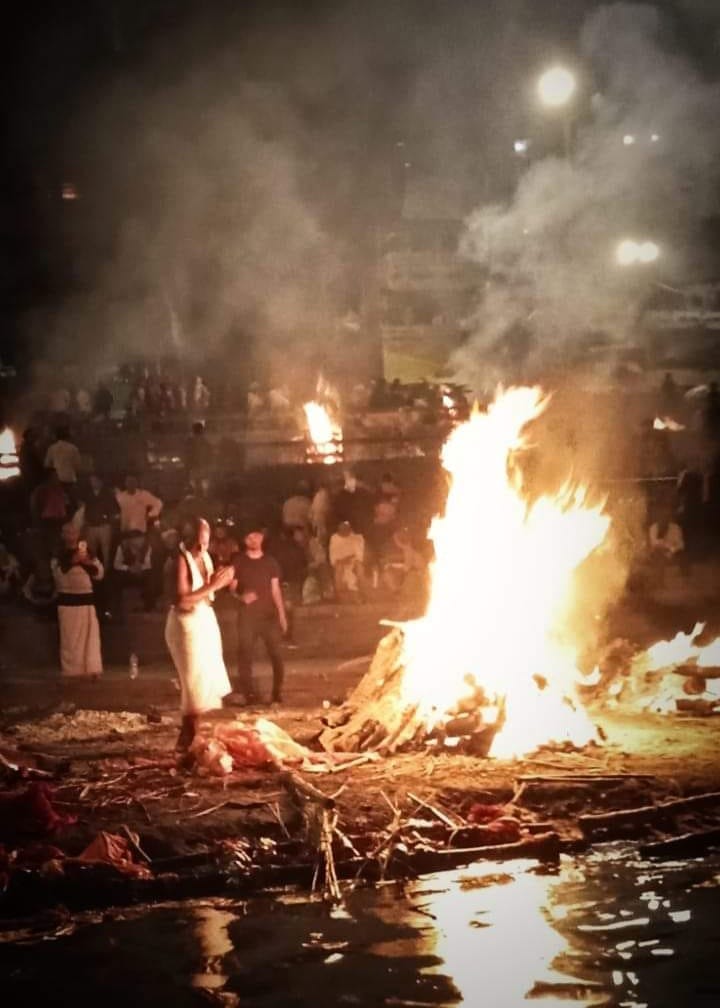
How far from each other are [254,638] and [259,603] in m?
0.43

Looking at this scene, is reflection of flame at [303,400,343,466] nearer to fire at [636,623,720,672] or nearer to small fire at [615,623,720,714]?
fire at [636,623,720,672]

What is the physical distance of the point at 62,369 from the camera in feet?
76.0

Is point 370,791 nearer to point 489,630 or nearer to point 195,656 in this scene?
point 195,656

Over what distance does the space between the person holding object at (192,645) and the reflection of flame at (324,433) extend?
945 cm

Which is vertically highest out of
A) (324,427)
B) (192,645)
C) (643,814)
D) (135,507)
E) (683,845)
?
(324,427)

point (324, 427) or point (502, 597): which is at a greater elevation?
point (324, 427)

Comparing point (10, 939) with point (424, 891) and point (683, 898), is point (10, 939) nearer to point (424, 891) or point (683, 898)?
point (424, 891)

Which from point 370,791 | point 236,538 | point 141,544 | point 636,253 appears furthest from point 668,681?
point 636,253

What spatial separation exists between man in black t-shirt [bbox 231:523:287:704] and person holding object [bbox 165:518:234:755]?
2.37 metres

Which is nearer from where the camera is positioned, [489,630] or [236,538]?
[489,630]

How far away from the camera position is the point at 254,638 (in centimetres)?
→ 1169

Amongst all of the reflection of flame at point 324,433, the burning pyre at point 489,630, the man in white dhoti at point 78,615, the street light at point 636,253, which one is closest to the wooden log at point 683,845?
the burning pyre at point 489,630

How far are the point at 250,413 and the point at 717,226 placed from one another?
10.7 m

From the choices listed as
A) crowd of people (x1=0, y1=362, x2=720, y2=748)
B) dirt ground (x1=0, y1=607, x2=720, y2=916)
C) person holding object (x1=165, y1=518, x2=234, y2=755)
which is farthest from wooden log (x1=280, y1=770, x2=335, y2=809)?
crowd of people (x1=0, y1=362, x2=720, y2=748)
